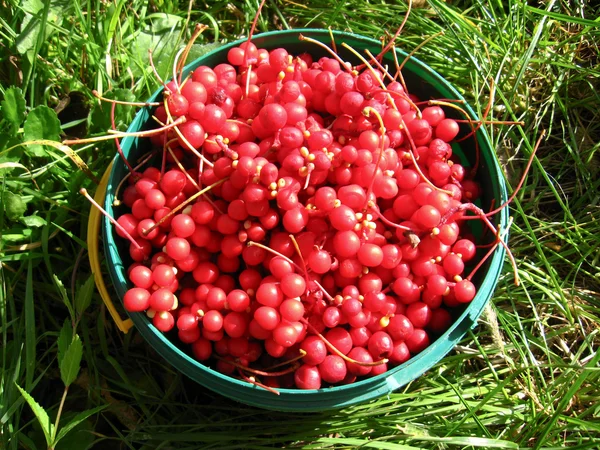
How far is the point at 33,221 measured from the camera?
1.42 m

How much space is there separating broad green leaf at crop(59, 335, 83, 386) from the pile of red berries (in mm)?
207

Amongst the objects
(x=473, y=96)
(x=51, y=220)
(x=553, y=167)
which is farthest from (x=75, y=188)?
(x=553, y=167)

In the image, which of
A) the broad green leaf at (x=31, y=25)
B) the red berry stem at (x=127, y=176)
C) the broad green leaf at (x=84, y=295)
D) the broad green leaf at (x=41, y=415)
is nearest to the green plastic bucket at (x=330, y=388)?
the red berry stem at (x=127, y=176)

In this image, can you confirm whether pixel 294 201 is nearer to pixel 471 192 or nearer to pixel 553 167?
pixel 471 192

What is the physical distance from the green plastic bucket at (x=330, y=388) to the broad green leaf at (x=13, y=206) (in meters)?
0.26

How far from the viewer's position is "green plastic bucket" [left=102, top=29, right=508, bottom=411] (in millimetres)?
1163

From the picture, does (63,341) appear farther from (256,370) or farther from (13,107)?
(13,107)

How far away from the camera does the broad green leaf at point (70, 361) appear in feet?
4.07

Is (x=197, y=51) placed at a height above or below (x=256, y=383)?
above

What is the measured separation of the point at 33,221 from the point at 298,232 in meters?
0.68

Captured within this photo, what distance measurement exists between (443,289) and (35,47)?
3.66 feet

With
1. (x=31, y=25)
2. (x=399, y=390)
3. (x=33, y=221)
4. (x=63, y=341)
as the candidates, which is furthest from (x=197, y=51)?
(x=399, y=390)

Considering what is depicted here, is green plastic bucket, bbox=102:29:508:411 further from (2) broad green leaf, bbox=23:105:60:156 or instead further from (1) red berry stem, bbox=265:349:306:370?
(2) broad green leaf, bbox=23:105:60:156

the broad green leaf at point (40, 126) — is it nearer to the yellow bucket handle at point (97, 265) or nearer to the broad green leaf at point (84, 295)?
the yellow bucket handle at point (97, 265)
